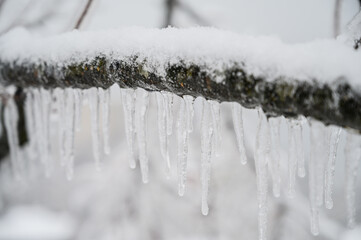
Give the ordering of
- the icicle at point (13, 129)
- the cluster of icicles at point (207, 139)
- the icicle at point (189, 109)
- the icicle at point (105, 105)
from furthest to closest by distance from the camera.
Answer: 1. the icicle at point (13, 129)
2. the icicle at point (105, 105)
3. the icicle at point (189, 109)
4. the cluster of icicles at point (207, 139)

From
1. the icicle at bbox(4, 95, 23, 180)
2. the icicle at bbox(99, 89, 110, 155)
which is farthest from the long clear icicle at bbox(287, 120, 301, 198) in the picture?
the icicle at bbox(4, 95, 23, 180)

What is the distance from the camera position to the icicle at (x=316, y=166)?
963mm

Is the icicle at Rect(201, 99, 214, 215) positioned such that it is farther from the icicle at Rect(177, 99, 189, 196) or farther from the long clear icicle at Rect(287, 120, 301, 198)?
the long clear icicle at Rect(287, 120, 301, 198)

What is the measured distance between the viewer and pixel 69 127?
5.73 ft

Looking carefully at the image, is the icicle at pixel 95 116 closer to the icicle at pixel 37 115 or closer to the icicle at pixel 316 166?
the icicle at pixel 37 115

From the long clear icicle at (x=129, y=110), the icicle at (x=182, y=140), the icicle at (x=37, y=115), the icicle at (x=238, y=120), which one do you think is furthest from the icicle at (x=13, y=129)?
the icicle at (x=238, y=120)

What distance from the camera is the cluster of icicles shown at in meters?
1.09

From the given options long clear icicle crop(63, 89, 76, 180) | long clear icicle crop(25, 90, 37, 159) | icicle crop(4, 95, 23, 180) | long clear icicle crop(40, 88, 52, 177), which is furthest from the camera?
icicle crop(4, 95, 23, 180)

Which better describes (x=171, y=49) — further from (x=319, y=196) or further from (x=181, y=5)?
(x=181, y=5)

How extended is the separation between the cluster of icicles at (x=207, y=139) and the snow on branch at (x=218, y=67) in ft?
0.55

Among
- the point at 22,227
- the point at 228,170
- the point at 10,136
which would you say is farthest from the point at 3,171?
the point at 22,227

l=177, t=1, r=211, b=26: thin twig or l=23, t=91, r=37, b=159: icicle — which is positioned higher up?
l=177, t=1, r=211, b=26: thin twig

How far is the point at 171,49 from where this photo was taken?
101cm

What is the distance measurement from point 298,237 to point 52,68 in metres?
4.36
